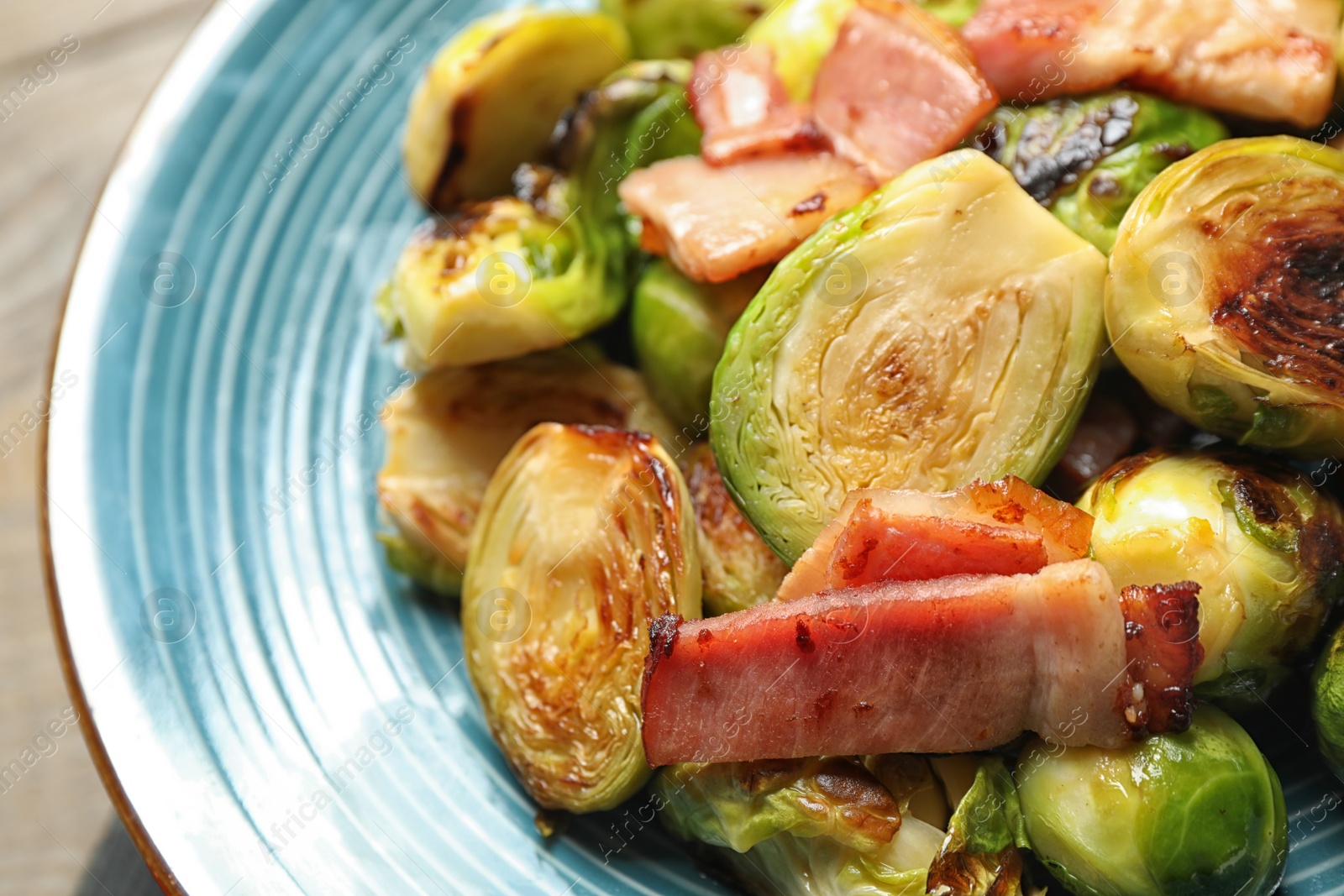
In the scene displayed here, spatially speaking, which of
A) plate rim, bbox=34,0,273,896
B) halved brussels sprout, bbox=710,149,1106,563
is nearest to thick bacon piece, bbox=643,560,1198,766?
halved brussels sprout, bbox=710,149,1106,563

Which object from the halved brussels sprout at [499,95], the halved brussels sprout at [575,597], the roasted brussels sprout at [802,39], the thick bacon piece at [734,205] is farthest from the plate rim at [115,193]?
the roasted brussels sprout at [802,39]

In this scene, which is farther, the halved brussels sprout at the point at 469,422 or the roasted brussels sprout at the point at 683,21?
the roasted brussels sprout at the point at 683,21

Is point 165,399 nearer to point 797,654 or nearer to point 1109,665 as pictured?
point 797,654

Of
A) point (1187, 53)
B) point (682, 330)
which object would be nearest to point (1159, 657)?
point (682, 330)

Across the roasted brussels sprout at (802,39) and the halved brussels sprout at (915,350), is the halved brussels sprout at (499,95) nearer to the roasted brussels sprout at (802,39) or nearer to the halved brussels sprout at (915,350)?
the roasted brussels sprout at (802,39)

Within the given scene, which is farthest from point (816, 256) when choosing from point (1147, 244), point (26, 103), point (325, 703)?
point (26, 103)

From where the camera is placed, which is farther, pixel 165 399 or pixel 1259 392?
pixel 165 399
